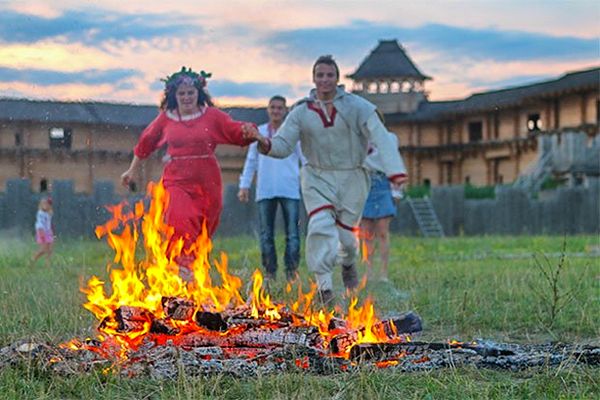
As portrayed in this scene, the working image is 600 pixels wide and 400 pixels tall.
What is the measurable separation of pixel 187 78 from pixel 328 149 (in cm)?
125

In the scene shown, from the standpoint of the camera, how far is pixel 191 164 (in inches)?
306

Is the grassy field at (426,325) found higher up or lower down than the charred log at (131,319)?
lower down

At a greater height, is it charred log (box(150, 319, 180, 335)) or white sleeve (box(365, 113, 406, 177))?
white sleeve (box(365, 113, 406, 177))

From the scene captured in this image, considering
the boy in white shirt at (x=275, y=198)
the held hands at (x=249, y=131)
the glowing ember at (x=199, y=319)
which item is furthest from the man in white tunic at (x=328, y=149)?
the boy in white shirt at (x=275, y=198)

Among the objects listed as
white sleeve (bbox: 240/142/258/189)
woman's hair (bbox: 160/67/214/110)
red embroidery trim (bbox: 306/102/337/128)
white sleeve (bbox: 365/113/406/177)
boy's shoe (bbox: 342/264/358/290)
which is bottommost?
boy's shoe (bbox: 342/264/358/290)

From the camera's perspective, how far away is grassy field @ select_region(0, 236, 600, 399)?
435cm

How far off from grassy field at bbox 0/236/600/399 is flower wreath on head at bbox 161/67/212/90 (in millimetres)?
1519

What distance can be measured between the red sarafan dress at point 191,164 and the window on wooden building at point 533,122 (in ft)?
119

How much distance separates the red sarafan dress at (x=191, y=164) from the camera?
25.1ft

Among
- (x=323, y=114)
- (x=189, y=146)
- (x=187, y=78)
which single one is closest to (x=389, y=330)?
(x=323, y=114)

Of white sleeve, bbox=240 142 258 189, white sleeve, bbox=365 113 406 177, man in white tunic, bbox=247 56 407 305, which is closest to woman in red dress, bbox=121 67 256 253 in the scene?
man in white tunic, bbox=247 56 407 305

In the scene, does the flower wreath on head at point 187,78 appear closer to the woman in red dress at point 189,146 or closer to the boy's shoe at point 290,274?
the woman in red dress at point 189,146

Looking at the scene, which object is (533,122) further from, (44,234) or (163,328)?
(163,328)

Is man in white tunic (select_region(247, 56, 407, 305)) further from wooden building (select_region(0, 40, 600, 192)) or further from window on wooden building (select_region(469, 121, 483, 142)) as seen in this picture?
window on wooden building (select_region(469, 121, 483, 142))
